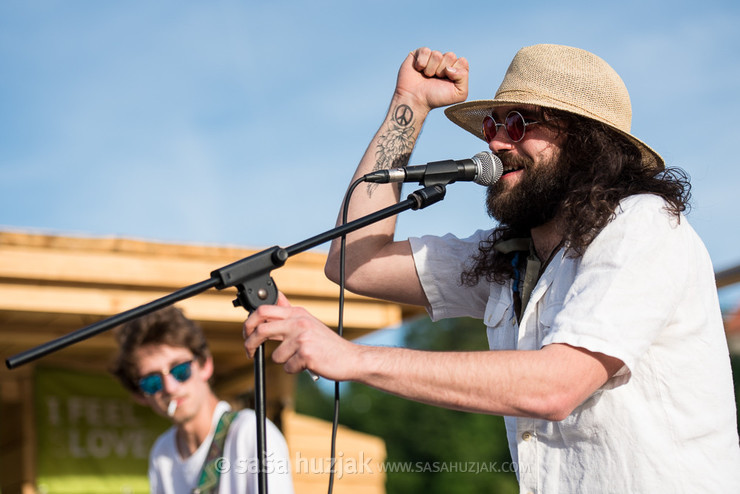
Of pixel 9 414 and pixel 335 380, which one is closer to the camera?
pixel 335 380

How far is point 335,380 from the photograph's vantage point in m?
1.72

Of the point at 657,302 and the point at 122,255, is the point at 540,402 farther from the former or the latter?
the point at 122,255

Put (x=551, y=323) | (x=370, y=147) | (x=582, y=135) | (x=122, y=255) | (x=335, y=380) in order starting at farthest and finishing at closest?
(x=122, y=255) → (x=370, y=147) → (x=582, y=135) → (x=551, y=323) → (x=335, y=380)

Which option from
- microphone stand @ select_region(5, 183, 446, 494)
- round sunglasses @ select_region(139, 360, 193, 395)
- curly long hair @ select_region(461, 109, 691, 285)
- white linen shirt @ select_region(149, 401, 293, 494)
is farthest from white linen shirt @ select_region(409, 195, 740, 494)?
round sunglasses @ select_region(139, 360, 193, 395)

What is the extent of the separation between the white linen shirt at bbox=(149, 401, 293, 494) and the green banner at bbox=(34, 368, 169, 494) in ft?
7.05

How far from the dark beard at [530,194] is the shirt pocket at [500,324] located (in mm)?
240

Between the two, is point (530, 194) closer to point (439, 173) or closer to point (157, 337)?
point (439, 173)

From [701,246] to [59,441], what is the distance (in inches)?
200

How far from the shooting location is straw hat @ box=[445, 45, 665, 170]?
2326 mm

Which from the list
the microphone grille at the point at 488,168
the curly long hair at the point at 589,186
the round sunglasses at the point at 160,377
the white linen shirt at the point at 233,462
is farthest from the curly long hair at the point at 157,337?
the microphone grille at the point at 488,168

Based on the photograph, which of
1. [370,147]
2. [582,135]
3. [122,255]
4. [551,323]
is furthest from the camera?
[122,255]

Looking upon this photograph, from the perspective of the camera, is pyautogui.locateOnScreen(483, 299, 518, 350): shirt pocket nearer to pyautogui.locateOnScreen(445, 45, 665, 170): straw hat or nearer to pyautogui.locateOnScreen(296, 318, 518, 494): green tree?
pyautogui.locateOnScreen(445, 45, 665, 170): straw hat

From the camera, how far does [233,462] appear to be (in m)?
3.49

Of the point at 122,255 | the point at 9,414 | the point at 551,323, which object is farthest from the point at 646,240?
the point at 9,414
